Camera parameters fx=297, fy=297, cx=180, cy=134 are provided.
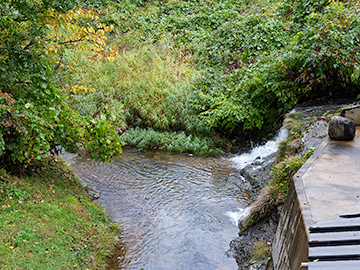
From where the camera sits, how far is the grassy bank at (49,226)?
3828 mm

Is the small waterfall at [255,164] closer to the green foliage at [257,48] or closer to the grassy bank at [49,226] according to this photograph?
the green foliage at [257,48]

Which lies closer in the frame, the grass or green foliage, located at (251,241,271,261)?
green foliage, located at (251,241,271,261)

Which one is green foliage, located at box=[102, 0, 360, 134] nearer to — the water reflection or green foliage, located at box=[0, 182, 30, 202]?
the water reflection

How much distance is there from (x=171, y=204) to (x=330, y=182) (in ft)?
11.9

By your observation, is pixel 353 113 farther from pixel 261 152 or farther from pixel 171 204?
pixel 171 204

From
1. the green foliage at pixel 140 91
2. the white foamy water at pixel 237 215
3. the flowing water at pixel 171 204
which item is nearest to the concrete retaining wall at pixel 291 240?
the flowing water at pixel 171 204

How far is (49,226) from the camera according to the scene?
14.6 feet

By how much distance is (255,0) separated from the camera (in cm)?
1506

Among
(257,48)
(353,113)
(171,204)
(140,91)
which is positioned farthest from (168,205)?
(257,48)

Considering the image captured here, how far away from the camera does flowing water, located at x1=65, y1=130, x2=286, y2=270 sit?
5156mm

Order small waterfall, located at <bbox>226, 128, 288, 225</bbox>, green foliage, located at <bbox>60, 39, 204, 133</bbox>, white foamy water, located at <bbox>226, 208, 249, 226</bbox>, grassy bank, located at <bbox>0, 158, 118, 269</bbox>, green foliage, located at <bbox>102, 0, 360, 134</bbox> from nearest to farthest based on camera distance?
1. grassy bank, located at <bbox>0, 158, 118, 269</bbox>
2. white foamy water, located at <bbox>226, 208, 249, 226</bbox>
3. small waterfall, located at <bbox>226, 128, 288, 225</bbox>
4. green foliage, located at <bbox>102, 0, 360, 134</bbox>
5. green foliage, located at <bbox>60, 39, 204, 133</bbox>

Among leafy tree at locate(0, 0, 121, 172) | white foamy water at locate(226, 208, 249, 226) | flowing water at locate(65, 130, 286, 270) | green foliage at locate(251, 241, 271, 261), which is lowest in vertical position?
white foamy water at locate(226, 208, 249, 226)

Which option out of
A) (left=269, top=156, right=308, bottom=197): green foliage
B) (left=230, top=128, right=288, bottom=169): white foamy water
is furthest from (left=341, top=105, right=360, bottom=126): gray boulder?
(left=230, top=128, right=288, bottom=169): white foamy water

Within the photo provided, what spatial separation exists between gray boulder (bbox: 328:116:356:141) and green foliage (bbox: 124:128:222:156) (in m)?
4.53
